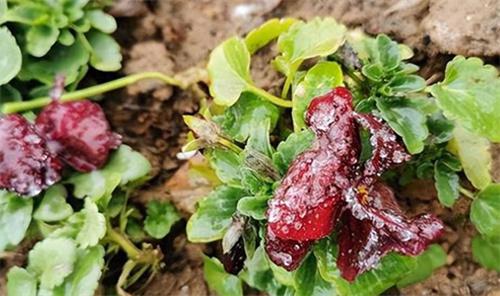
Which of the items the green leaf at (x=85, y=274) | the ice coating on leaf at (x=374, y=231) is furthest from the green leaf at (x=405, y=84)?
the green leaf at (x=85, y=274)

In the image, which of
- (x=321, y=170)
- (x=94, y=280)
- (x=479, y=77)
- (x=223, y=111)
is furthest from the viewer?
(x=223, y=111)

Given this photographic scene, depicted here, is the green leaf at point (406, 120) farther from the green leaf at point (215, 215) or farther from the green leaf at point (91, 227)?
the green leaf at point (91, 227)

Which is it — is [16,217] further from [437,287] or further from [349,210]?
[437,287]

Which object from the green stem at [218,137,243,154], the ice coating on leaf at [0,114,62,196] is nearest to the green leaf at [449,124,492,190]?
the green stem at [218,137,243,154]

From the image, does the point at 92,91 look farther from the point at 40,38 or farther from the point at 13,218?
the point at 13,218

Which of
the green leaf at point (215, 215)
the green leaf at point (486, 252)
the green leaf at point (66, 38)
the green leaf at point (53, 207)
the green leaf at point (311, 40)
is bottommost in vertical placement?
the green leaf at point (53, 207)

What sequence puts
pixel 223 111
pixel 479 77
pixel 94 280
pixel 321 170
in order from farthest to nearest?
1. pixel 223 111
2. pixel 94 280
3. pixel 479 77
4. pixel 321 170

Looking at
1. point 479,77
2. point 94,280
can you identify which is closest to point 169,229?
point 94,280

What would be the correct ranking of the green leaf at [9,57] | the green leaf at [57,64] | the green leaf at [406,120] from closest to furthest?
the green leaf at [406,120] → the green leaf at [9,57] → the green leaf at [57,64]

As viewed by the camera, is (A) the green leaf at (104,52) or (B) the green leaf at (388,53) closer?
(B) the green leaf at (388,53)
